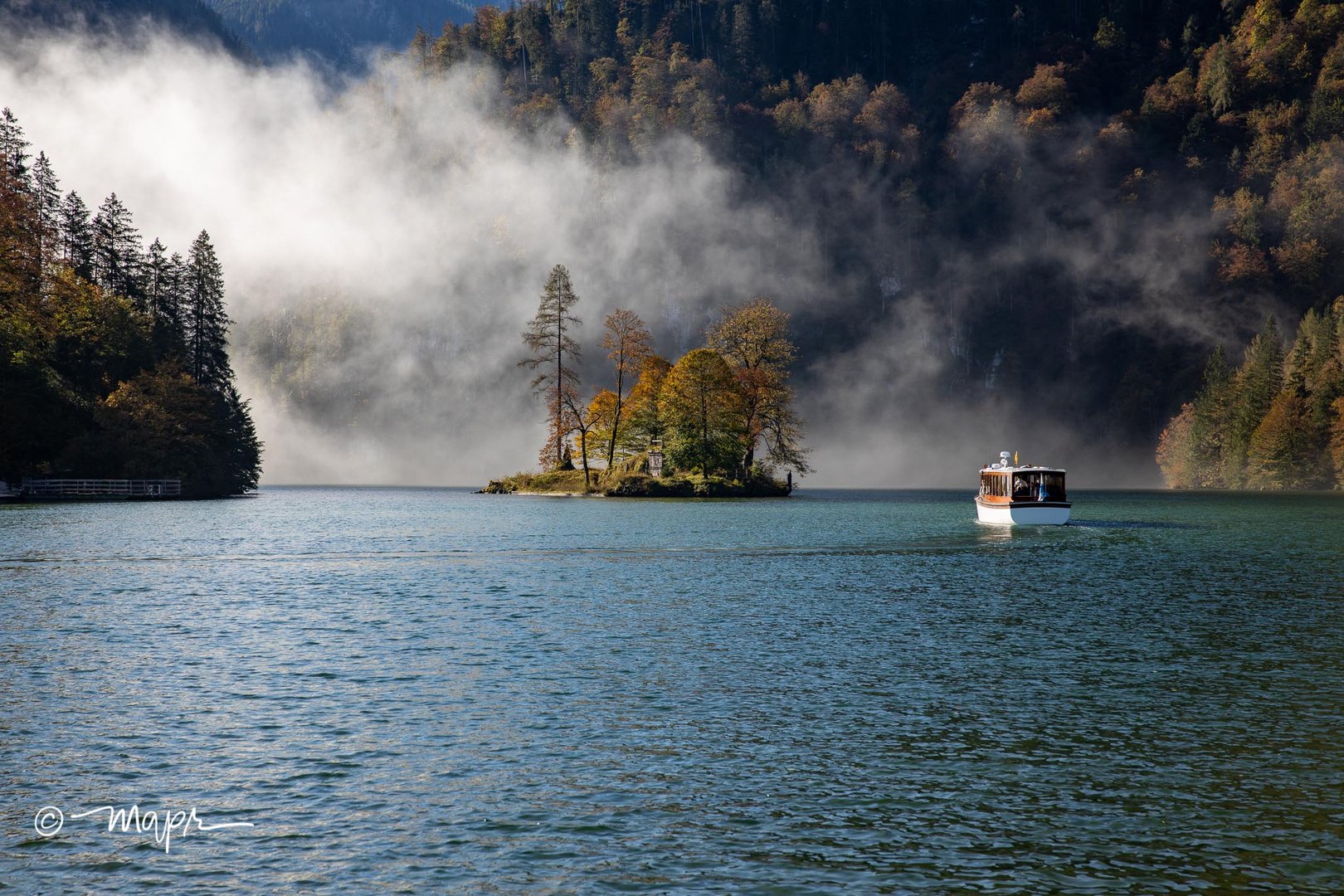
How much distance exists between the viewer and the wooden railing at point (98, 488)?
11606 cm

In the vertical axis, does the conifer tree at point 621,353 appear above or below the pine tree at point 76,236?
below

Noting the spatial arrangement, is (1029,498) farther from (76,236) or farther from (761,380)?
(76,236)

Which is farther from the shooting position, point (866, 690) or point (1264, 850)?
point (866, 690)

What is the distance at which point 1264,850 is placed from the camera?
43.2ft

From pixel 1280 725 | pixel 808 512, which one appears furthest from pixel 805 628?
pixel 808 512

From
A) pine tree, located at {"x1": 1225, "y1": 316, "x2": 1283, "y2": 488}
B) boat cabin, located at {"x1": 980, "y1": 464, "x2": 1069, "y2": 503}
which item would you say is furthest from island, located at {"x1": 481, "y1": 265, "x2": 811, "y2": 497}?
pine tree, located at {"x1": 1225, "y1": 316, "x2": 1283, "y2": 488}

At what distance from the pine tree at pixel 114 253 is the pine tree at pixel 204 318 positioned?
287 inches

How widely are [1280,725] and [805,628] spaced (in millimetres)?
14479

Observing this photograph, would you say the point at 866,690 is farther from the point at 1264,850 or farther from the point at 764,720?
the point at 1264,850

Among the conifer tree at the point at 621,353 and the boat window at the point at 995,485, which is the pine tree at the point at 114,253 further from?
the boat window at the point at 995,485

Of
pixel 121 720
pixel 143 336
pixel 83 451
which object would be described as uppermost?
pixel 143 336

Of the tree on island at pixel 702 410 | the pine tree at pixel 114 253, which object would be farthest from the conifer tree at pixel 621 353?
the pine tree at pixel 114 253

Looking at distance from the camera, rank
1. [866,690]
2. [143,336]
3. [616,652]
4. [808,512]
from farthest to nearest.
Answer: [143,336] < [808,512] < [616,652] < [866,690]

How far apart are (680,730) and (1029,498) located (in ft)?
217
